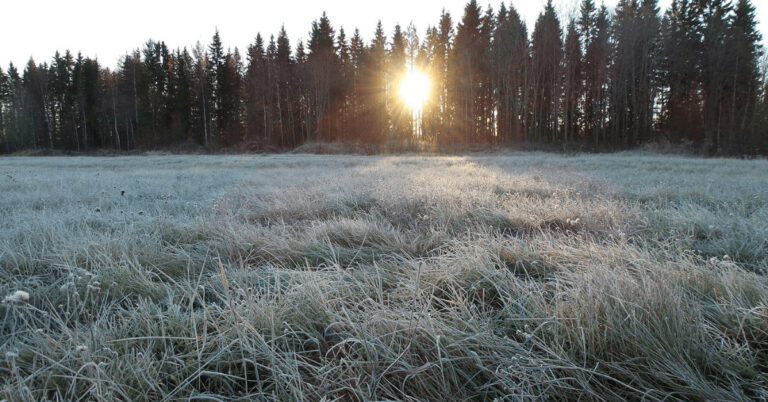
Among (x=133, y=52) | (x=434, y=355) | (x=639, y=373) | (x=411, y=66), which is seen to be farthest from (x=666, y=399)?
(x=133, y=52)

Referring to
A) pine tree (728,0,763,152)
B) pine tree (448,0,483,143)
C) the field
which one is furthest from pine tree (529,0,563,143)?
the field

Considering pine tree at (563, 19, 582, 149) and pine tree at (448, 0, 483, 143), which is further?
pine tree at (448, 0, 483, 143)

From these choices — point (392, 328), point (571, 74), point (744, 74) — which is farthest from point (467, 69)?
point (392, 328)

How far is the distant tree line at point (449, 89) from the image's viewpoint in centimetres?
2491

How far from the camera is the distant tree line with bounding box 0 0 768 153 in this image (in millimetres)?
24906

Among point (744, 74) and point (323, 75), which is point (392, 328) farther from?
point (744, 74)

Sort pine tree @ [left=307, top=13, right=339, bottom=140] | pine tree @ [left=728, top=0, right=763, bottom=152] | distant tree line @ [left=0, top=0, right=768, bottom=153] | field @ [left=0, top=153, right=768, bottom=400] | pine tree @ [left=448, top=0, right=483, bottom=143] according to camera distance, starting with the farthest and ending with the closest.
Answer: pine tree @ [left=307, top=13, right=339, bottom=140], pine tree @ [left=448, top=0, right=483, bottom=143], distant tree line @ [left=0, top=0, right=768, bottom=153], pine tree @ [left=728, top=0, right=763, bottom=152], field @ [left=0, top=153, right=768, bottom=400]

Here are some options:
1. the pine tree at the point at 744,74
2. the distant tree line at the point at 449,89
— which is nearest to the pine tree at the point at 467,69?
the distant tree line at the point at 449,89

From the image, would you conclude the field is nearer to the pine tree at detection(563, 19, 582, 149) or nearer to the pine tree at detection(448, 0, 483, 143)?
the pine tree at detection(563, 19, 582, 149)

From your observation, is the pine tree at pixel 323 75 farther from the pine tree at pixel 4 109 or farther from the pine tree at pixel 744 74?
the pine tree at pixel 4 109

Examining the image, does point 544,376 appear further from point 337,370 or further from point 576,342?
point 337,370

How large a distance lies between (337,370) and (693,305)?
1426mm

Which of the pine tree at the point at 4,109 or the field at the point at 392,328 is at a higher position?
the pine tree at the point at 4,109

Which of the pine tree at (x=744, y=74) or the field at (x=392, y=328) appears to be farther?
the pine tree at (x=744, y=74)
